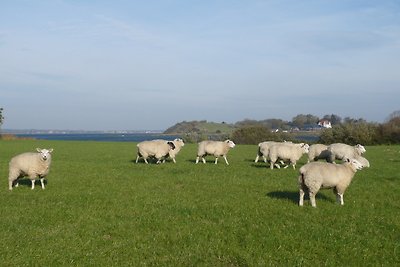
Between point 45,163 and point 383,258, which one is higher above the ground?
point 45,163

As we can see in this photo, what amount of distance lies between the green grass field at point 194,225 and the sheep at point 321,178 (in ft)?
1.95

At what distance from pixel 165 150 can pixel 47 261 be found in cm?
1865

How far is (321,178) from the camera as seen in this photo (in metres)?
12.9

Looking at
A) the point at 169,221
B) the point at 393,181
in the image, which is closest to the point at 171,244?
the point at 169,221

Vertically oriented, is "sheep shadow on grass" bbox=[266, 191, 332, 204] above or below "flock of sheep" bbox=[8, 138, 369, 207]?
below

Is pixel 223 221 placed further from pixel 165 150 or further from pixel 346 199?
pixel 165 150

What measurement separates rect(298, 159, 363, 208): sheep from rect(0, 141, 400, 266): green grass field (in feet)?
1.95

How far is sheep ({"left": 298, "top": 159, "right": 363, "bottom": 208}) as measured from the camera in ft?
42.2

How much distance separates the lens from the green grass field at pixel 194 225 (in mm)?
8492

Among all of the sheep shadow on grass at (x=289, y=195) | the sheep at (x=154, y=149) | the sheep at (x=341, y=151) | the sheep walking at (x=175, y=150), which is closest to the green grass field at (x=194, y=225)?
the sheep shadow on grass at (x=289, y=195)

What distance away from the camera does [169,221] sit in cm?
1136

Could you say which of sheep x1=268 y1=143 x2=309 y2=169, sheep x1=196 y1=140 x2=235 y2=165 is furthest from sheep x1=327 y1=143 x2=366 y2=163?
sheep x1=196 y1=140 x2=235 y2=165

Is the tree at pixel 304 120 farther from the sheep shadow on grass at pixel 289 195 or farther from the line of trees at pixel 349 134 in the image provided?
the sheep shadow on grass at pixel 289 195

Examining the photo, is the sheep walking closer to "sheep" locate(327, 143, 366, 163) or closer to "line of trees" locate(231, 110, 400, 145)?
"sheep" locate(327, 143, 366, 163)
